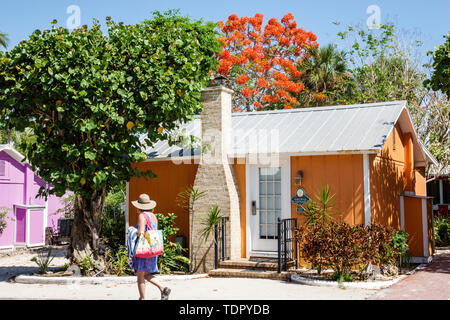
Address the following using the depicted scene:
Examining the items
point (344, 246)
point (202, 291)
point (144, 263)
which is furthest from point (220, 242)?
point (144, 263)

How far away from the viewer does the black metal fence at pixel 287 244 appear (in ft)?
37.1

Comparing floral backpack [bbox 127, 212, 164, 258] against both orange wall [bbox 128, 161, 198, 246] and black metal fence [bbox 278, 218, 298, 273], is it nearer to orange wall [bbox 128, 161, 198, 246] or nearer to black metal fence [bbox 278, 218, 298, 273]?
black metal fence [bbox 278, 218, 298, 273]

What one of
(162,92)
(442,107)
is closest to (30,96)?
(162,92)

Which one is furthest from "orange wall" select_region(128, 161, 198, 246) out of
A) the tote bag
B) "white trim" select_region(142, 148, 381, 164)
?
the tote bag

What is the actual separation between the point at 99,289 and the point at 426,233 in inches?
360

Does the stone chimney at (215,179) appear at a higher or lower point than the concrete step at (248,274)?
higher

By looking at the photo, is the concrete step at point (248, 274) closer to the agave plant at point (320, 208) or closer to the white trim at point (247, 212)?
the white trim at point (247, 212)

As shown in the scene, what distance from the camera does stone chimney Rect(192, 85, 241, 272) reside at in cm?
1220

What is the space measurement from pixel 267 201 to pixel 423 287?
167 inches

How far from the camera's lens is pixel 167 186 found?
13500 mm

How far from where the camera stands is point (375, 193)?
472 inches

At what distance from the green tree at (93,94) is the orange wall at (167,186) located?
217 centimetres

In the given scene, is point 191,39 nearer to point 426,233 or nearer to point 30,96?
point 30,96

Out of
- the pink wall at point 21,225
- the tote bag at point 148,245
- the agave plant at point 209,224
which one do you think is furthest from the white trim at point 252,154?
the pink wall at point 21,225
